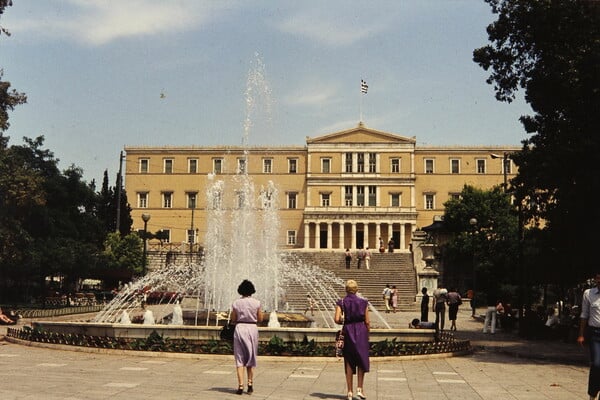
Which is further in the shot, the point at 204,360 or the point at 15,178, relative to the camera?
the point at 15,178

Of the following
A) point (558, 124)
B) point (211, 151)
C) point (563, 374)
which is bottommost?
point (563, 374)

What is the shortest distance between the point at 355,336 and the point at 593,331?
9.60 ft

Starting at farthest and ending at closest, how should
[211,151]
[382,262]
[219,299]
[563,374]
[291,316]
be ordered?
[211,151] < [382,262] < [219,299] < [291,316] < [563,374]

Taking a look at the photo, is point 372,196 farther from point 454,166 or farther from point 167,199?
point 167,199

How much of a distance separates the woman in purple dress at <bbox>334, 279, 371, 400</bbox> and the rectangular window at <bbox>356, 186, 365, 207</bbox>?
74.2 metres

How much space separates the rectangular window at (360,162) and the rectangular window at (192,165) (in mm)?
18751

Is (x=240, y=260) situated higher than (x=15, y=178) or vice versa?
(x=15, y=178)

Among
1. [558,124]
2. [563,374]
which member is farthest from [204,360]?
[558,124]

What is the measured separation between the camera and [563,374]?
13594 mm

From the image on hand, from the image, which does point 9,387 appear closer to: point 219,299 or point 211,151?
point 219,299

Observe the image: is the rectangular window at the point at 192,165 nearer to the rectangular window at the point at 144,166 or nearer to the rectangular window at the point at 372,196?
the rectangular window at the point at 144,166

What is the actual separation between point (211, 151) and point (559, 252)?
69870 millimetres

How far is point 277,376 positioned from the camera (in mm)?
11984

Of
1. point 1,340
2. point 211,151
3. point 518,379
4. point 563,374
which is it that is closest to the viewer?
point 518,379
